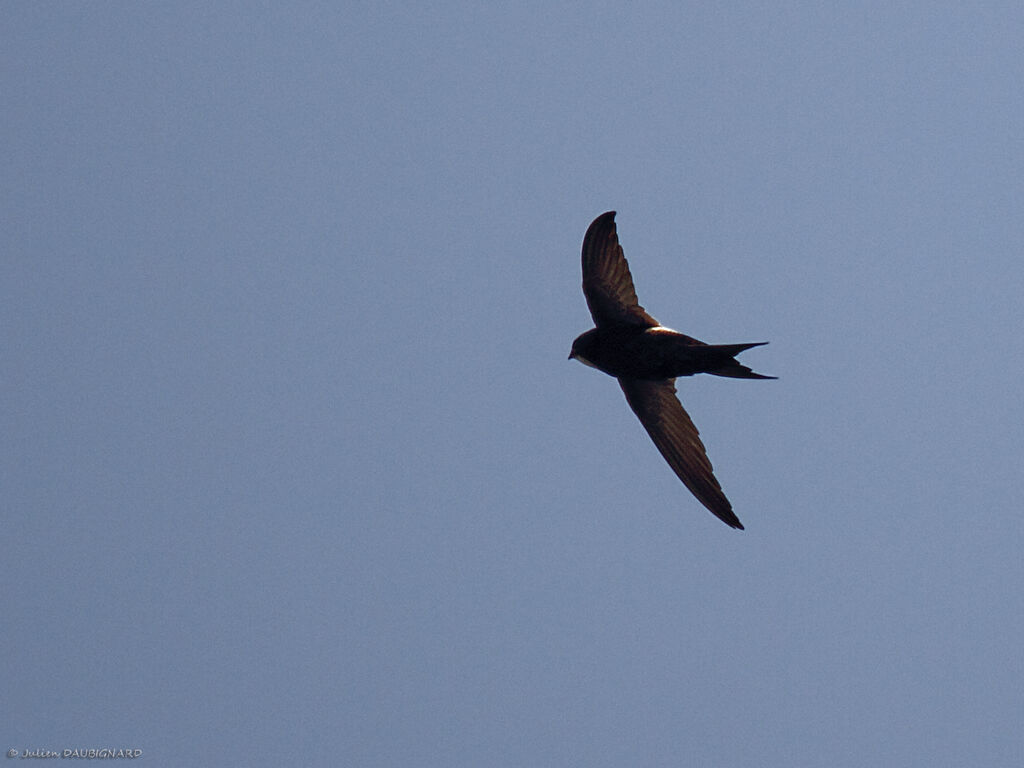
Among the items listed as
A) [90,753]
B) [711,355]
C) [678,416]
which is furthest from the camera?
[90,753]

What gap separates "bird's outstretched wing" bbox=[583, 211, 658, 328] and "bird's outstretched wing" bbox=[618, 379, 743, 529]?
2.30 feet

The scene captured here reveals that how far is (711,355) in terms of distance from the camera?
36.0 feet

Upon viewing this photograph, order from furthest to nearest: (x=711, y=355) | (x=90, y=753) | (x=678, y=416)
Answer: (x=90, y=753), (x=678, y=416), (x=711, y=355)

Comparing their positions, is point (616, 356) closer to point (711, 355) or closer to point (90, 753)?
point (711, 355)

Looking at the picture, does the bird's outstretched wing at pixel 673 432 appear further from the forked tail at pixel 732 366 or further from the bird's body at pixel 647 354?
the forked tail at pixel 732 366

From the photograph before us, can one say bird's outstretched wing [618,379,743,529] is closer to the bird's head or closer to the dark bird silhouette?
the dark bird silhouette

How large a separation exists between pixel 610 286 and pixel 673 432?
161 cm

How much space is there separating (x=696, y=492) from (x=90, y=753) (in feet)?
27.6

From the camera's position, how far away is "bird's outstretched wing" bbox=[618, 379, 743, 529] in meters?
11.6

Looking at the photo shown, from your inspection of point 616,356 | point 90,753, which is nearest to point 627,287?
point 616,356

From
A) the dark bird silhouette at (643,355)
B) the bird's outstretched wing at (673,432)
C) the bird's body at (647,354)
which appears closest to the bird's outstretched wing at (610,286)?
the dark bird silhouette at (643,355)

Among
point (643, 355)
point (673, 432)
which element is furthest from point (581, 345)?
point (673, 432)

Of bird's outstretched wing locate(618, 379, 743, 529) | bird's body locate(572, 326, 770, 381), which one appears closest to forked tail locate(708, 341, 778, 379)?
bird's body locate(572, 326, 770, 381)

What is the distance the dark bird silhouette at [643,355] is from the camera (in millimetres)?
11375
